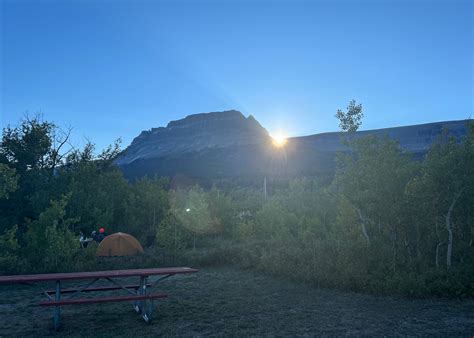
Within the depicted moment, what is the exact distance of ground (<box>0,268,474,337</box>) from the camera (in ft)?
22.3

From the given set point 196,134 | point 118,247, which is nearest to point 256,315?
point 118,247

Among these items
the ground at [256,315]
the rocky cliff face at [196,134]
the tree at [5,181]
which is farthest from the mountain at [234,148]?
the ground at [256,315]

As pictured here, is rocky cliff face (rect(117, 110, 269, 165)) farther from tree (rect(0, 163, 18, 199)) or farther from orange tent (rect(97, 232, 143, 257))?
tree (rect(0, 163, 18, 199))

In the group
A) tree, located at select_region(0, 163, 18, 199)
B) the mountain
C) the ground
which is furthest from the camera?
the mountain

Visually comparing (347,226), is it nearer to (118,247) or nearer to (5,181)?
(118,247)

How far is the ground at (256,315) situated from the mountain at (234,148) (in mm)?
25439

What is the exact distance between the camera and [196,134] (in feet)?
466

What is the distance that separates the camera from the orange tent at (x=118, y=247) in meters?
18.7

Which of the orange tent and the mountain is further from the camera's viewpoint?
the mountain

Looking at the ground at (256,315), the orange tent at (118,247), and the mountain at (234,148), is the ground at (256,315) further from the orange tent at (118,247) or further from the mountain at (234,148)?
the mountain at (234,148)

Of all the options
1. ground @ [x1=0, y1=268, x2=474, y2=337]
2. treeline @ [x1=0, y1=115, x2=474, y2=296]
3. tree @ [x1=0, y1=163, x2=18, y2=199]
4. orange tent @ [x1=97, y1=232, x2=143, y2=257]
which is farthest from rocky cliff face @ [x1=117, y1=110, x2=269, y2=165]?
ground @ [x1=0, y1=268, x2=474, y2=337]

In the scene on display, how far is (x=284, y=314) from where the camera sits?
7.91m

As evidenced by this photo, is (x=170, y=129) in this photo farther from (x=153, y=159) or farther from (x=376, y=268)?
(x=376, y=268)

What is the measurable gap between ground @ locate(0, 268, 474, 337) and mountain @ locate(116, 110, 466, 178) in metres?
25.4
